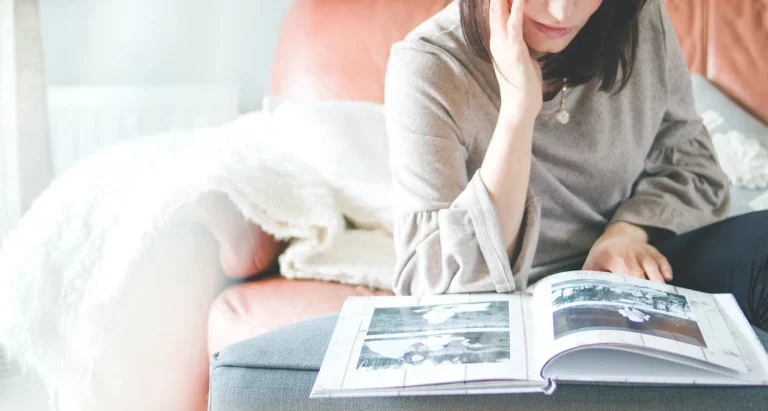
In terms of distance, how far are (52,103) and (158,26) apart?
358 mm

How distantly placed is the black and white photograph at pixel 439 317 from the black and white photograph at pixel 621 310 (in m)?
0.07

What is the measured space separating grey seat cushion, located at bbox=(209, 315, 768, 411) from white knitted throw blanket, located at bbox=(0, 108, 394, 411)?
398mm

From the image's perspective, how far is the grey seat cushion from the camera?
26.4 inches

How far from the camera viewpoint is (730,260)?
0.85 meters

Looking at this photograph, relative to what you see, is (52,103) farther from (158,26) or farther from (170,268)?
(170,268)

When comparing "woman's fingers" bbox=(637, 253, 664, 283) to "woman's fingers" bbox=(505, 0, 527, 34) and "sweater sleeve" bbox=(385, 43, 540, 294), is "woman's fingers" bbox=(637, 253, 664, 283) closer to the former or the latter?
"sweater sleeve" bbox=(385, 43, 540, 294)

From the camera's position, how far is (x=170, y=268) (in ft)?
3.87

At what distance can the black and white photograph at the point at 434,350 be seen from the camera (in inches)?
27.1

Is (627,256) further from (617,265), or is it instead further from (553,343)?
(553,343)

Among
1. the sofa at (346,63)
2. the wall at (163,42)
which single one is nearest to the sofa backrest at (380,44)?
the sofa at (346,63)

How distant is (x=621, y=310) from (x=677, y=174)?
46 cm

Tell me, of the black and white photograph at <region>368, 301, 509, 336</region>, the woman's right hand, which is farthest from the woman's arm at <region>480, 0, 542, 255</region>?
the black and white photograph at <region>368, 301, 509, 336</region>

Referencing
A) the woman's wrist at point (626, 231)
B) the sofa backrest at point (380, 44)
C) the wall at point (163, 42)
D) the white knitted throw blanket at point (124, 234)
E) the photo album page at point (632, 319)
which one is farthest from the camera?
the wall at point (163, 42)

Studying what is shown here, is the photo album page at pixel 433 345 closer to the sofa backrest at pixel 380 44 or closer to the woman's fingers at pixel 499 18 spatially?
the woman's fingers at pixel 499 18
